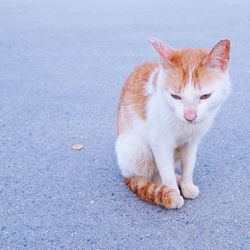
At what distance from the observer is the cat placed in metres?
1.66

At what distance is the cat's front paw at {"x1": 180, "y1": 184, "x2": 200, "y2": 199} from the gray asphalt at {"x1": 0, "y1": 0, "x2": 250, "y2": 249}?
3 cm

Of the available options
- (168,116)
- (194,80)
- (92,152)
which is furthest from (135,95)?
(92,152)

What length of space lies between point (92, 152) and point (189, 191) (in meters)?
0.73

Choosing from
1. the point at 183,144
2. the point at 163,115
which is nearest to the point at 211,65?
the point at 163,115

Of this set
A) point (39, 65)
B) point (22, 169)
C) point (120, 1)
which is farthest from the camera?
point (120, 1)

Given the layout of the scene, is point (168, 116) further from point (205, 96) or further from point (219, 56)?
point (219, 56)

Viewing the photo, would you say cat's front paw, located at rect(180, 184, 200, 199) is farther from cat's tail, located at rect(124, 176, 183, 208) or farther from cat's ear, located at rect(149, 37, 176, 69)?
cat's ear, located at rect(149, 37, 176, 69)

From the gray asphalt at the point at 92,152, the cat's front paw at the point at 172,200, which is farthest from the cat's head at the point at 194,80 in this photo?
the gray asphalt at the point at 92,152

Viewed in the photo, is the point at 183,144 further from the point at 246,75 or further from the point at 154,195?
the point at 246,75

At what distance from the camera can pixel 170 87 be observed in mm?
1704

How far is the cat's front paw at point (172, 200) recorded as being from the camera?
6.14 ft

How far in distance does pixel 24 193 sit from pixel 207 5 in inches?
210

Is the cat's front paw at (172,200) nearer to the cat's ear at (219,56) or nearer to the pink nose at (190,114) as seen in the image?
the pink nose at (190,114)

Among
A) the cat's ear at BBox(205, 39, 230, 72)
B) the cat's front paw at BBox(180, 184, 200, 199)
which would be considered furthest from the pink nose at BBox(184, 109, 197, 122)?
the cat's front paw at BBox(180, 184, 200, 199)
